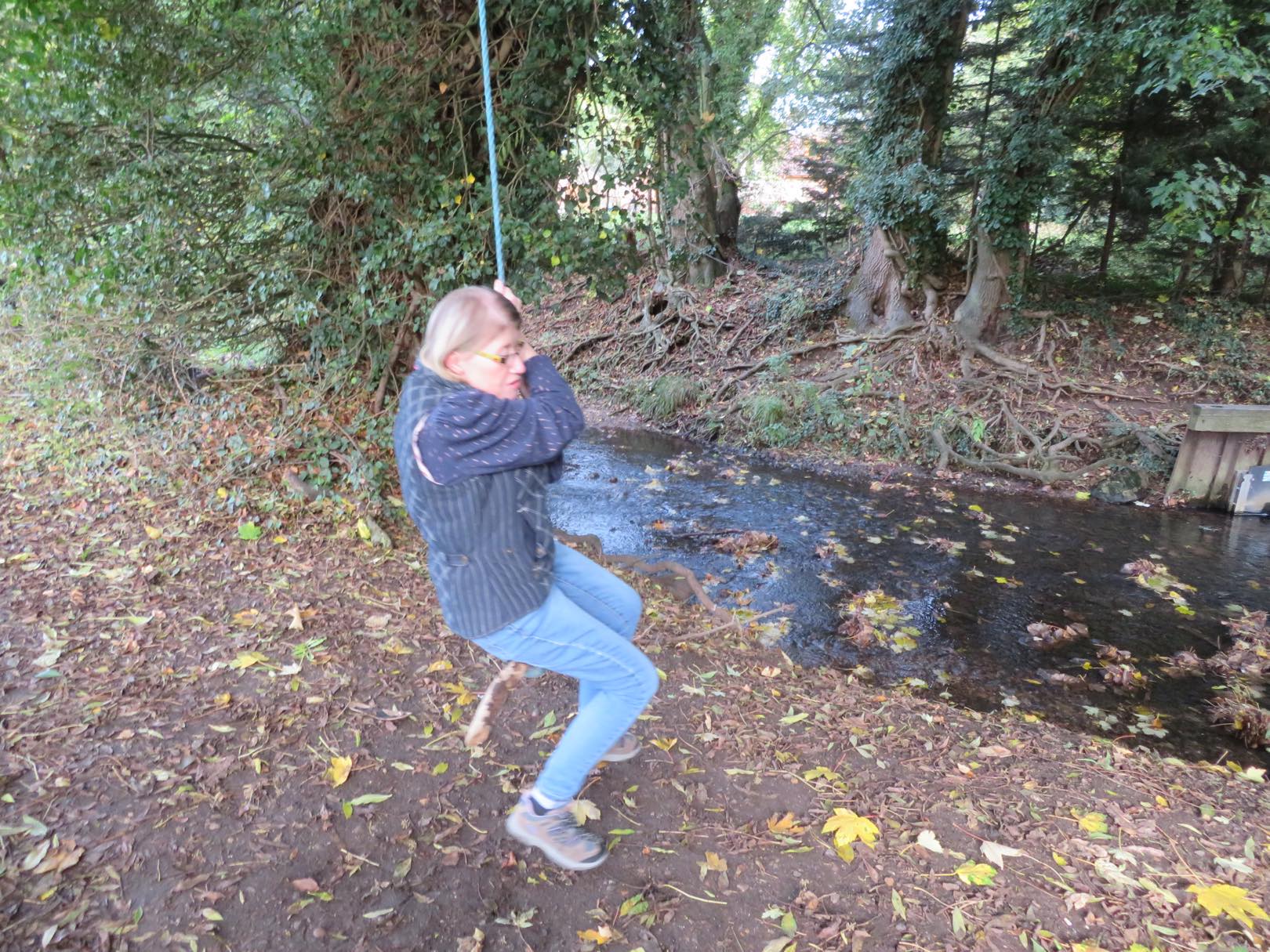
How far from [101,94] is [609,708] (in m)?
5.36

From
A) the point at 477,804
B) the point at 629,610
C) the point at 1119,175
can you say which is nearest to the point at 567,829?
the point at 477,804

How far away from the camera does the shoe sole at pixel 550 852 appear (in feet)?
8.68

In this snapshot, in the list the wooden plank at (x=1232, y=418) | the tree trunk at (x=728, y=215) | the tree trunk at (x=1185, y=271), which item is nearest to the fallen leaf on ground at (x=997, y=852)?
the wooden plank at (x=1232, y=418)

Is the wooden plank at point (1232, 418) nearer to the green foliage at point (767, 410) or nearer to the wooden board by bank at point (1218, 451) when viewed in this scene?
the wooden board by bank at point (1218, 451)

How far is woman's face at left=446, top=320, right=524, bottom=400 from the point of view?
238 centimetres

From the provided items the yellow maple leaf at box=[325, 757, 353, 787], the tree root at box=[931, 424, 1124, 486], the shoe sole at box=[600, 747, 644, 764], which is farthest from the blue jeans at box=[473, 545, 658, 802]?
the tree root at box=[931, 424, 1124, 486]

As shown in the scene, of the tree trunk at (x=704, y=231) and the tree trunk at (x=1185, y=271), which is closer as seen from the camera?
the tree trunk at (x=1185, y=271)

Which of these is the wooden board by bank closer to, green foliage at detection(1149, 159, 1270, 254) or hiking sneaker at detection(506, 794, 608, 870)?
green foliage at detection(1149, 159, 1270, 254)

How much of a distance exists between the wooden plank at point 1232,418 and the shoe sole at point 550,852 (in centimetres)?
984

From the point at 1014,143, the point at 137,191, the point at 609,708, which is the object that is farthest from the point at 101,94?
the point at 1014,143

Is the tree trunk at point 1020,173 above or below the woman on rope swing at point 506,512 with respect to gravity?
above

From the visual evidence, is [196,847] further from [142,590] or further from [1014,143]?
[1014,143]

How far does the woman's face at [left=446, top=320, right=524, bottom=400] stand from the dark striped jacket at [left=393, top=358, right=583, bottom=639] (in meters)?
0.05

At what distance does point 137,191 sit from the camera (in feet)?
16.9
